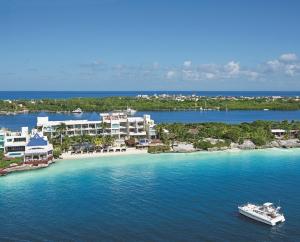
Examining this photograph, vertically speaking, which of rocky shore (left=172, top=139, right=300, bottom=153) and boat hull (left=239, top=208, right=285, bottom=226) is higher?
rocky shore (left=172, top=139, right=300, bottom=153)

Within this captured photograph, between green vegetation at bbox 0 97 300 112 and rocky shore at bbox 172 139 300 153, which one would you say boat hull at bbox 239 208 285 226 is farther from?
green vegetation at bbox 0 97 300 112

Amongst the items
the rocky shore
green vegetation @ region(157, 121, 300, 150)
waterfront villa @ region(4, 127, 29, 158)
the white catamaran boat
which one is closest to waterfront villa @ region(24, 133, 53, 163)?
waterfront villa @ region(4, 127, 29, 158)

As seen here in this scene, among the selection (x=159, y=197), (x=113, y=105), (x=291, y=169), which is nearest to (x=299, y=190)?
(x=291, y=169)

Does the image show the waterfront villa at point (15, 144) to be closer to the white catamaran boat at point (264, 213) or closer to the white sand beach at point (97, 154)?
the white sand beach at point (97, 154)

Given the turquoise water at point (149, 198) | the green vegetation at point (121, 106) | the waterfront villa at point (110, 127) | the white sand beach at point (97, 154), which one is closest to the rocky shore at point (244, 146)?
the white sand beach at point (97, 154)

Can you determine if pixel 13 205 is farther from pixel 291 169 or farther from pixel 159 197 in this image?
pixel 291 169

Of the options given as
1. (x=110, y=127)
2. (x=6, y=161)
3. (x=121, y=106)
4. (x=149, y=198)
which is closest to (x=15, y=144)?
(x=6, y=161)
